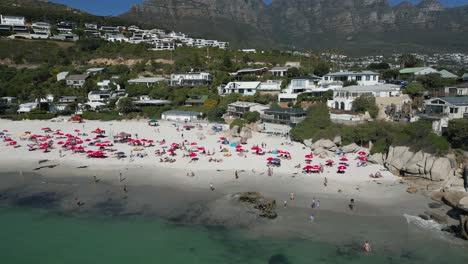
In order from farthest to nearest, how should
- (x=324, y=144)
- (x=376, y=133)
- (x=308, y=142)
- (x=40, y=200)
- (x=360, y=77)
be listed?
(x=360, y=77), (x=308, y=142), (x=324, y=144), (x=376, y=133), (x=40, y=200)

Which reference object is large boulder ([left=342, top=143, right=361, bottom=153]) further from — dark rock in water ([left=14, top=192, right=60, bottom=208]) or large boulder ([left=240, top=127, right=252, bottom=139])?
dark rock in water ([left=14, top=192, right=60, bottom=208])

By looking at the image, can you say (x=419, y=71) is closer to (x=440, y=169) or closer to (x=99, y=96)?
(x=440, y=169)

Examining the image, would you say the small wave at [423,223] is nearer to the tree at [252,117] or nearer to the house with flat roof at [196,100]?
the tree at [252,117]

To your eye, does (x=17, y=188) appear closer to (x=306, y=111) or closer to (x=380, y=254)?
(x=380, y=254)

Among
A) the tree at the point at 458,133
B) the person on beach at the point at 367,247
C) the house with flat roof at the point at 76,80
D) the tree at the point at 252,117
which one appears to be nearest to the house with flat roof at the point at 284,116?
the tree at the point at 252,117

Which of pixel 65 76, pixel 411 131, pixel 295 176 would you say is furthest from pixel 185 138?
pixel 65 76

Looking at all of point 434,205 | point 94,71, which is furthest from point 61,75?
point 434,205
